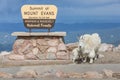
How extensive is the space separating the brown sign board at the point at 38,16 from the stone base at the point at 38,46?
0.41 meters

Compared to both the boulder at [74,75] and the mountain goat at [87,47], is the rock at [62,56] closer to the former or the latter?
the mountain goat at [87,47]

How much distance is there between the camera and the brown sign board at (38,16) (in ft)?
72.5

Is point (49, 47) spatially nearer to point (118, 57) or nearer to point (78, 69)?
point (118, 57)

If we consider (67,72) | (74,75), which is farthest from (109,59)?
(74,75)

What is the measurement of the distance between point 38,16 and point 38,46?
3.78ft

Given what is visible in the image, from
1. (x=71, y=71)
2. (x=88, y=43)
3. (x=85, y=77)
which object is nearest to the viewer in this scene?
(x=85, y=77)

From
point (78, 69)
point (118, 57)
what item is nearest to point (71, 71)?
point (78, 69)

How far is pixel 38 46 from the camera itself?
22078mm

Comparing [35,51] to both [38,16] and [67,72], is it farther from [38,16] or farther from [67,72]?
[67,72]

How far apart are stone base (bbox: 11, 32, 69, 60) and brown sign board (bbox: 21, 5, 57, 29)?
41 cm

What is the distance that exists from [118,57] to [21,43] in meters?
3.77

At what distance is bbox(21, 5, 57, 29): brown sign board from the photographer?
72.5 ft

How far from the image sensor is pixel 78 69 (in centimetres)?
1728

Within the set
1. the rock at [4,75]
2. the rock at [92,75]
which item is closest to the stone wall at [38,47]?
the rock at [4,75]
